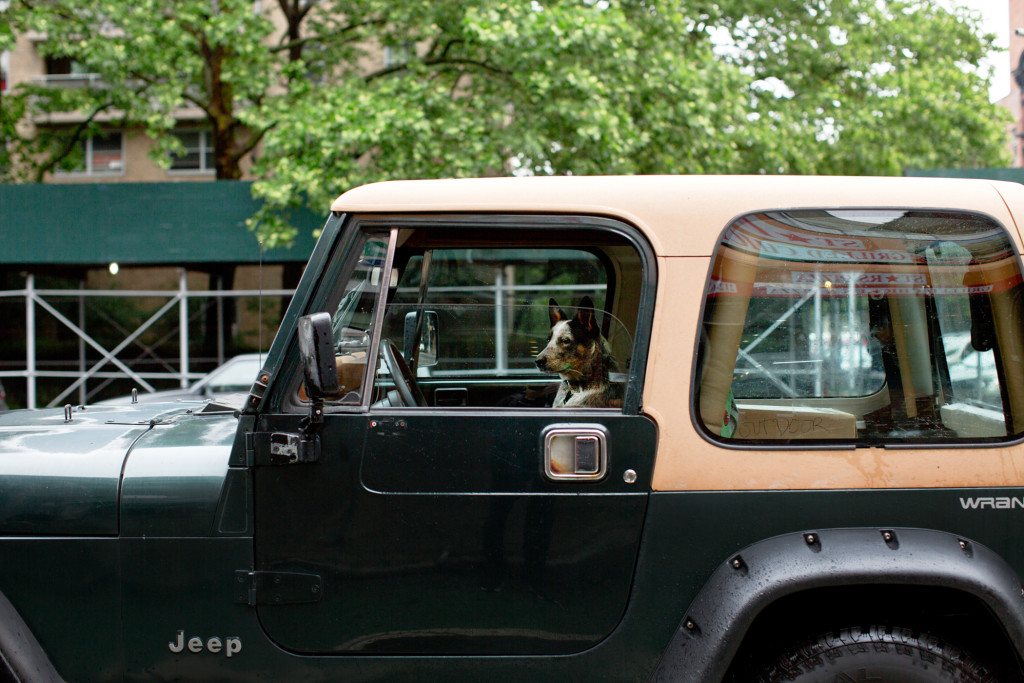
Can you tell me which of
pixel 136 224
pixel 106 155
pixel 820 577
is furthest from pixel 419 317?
pixel 106 155

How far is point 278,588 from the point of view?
2281mm

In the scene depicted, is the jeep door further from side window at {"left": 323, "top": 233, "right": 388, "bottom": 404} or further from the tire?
the tire

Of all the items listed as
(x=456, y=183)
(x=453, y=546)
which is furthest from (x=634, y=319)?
(x=453, y=546)

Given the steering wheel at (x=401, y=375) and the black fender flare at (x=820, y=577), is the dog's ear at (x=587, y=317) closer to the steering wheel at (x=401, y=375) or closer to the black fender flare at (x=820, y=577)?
the steering wheel at (x=401, y=375)

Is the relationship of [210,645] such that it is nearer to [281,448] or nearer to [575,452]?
[281,448]

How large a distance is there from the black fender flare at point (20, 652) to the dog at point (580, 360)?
1.65 metres

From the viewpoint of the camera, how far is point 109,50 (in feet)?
39.7

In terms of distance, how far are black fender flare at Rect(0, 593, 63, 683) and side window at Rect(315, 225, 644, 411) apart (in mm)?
1107

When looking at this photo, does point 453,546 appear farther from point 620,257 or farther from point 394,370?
point 620,257

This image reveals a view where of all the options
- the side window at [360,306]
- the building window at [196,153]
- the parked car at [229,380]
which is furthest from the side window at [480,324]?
the building window at [196,153]

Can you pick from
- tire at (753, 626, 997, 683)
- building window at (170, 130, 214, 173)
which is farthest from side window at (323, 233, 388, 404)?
building window at (170, 130, 214, 173)

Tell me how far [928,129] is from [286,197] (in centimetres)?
1095

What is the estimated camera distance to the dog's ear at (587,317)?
2.62m

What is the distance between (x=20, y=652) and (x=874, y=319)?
8.71 ft
